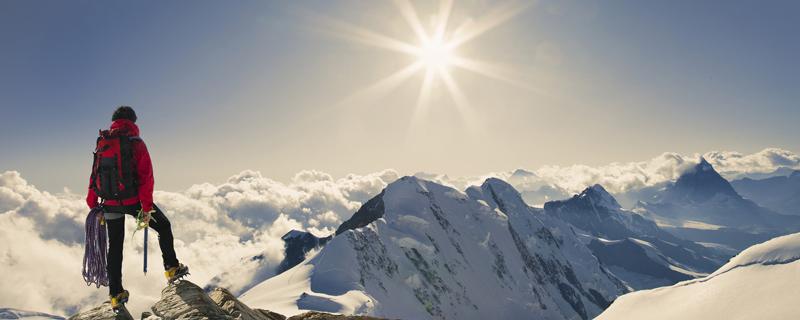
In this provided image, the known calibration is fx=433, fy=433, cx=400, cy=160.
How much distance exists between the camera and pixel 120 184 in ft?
32.4

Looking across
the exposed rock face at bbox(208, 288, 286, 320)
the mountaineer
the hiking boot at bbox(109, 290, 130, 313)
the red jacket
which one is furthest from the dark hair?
the exposed rock face at bbox(208, 288, 286, 320)

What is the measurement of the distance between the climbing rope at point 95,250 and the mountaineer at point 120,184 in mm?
818

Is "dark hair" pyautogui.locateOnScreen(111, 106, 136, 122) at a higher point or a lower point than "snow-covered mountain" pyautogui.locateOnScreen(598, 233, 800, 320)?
higher

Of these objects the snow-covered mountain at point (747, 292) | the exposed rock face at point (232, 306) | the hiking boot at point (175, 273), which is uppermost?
the hiking boot at point (175, 273)

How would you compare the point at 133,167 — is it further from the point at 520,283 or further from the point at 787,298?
the point at 520,283

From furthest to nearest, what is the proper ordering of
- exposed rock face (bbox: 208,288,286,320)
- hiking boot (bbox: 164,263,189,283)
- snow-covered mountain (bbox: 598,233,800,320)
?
snow-covered mountain (bbox: 598,233,800,320) → hiking boot (bbox: 164,263,189,283) → exposed rock face (bbox: 208,288,286,320)

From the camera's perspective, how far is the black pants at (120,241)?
1005 cm

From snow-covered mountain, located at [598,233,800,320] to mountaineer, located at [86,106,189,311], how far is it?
1566 centimetres

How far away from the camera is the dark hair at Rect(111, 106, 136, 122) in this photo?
10133 mm

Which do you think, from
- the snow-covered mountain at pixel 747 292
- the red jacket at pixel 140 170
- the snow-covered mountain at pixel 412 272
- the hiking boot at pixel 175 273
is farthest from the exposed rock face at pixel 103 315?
the snow-covered mountain at pixel 412 272

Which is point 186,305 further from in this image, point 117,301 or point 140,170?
point 140,170

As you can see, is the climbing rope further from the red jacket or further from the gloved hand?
the gloved hand

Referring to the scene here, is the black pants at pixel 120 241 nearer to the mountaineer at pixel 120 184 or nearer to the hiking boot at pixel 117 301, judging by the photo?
the mountaineer at pixel 120 184

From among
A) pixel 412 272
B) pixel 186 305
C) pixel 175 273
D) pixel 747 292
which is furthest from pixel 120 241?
pixel 412 272
